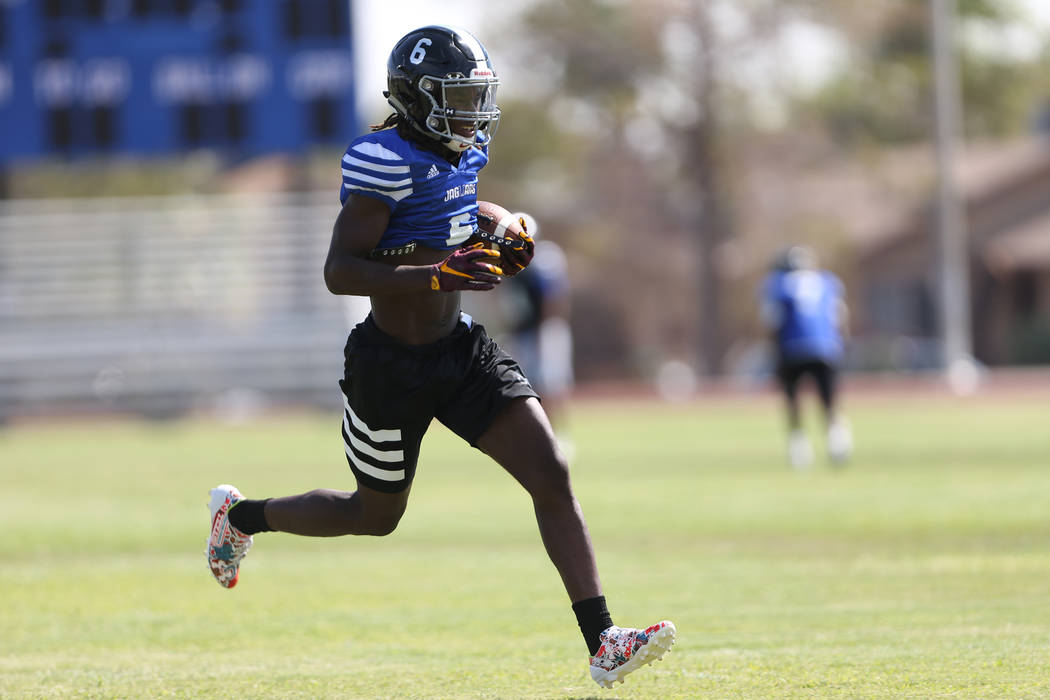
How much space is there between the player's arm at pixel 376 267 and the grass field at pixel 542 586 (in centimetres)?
134

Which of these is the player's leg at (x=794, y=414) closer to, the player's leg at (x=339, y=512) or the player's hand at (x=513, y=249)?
the player's leg at (x=339, y=512)

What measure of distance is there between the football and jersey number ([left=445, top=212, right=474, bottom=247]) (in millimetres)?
47

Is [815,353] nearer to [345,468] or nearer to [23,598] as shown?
[345,468]

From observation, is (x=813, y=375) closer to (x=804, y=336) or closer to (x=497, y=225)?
(x=804, y=336)

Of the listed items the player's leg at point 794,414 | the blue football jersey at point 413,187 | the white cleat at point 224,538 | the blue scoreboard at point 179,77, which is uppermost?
the blue scoreboard at point 179,77

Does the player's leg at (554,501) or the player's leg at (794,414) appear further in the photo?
the player's leg at (794,414)

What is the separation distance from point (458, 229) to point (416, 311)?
1.08ft

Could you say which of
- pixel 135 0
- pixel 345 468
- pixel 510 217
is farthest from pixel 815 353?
pixel 135 0

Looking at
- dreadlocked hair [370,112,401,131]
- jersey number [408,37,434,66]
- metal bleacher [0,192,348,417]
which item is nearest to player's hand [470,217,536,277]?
dreadlocked hair [370,112,401,131]

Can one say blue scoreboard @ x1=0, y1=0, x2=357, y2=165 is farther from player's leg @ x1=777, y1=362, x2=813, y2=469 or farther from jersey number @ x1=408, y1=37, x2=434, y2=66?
jersey number @ x1=408, y1=37, x2=434, y2=66

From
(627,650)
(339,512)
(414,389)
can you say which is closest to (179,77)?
(339,512)

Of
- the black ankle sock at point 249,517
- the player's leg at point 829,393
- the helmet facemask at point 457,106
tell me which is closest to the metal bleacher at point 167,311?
the player's leg at point 829,393

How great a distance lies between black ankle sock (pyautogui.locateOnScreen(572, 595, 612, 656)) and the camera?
511cm

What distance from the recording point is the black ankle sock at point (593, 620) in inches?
201
